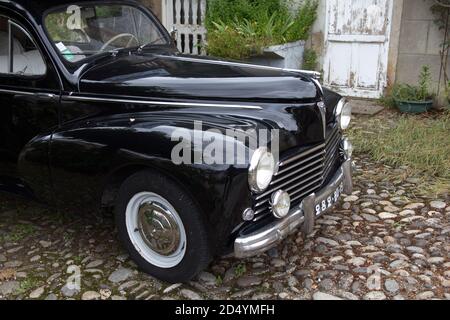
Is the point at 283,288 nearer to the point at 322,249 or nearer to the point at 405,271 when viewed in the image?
the point at 322,249

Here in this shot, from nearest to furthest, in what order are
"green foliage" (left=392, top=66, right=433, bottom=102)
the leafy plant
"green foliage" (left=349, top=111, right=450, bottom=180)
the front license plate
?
the front license plate < "green foliage" (left=349, top=111, right=450, bottom=180) < the leafy plant < "green foliage" (left=392, top=66, right=433, bottom=102)

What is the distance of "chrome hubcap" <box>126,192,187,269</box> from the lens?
9.05 feet

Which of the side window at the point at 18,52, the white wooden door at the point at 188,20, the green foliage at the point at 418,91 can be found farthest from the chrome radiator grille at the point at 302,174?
the white wooden door at the point at 188,20

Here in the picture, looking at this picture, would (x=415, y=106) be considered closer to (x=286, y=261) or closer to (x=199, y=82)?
(x=286, y=261)

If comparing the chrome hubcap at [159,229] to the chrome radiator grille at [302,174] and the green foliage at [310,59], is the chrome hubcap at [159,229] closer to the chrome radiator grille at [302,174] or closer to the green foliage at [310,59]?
the chrome radiator grille at [302,174]

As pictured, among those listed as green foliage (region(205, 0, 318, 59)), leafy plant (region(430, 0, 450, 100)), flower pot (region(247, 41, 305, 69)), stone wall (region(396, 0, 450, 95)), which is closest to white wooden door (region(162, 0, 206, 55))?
green foliage (region(205, 0, 318, 59))

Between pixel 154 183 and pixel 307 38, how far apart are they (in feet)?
16.1

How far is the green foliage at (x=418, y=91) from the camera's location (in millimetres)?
→ 6039

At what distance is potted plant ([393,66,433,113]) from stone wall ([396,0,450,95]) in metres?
0.13

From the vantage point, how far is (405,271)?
2996 mm

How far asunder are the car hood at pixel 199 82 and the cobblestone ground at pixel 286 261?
88cm

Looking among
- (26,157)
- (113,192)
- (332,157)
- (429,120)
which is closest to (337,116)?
(332,157)

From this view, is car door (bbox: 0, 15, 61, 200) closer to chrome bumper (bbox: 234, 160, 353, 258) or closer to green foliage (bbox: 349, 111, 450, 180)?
chrome bumper (bbox: 234, 160, 353, 258)
